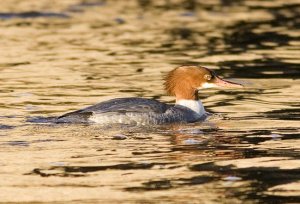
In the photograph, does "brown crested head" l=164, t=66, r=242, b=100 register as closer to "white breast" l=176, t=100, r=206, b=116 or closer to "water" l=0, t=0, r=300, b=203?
"white breast" l=176, t=100, r=206, b=116

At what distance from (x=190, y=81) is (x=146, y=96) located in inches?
76.5

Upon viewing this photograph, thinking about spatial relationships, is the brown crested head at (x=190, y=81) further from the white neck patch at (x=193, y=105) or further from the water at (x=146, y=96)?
the water at (x=146, y=96)

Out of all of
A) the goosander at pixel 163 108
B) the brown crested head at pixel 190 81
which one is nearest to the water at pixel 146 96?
the goosander at pixel 163 108

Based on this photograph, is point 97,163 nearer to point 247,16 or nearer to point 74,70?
point 74,70

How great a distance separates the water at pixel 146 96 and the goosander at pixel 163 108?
0.21 m

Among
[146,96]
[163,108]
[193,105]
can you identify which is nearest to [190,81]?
[193,105]

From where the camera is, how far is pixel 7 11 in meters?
28.1

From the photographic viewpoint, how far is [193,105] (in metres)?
15.7

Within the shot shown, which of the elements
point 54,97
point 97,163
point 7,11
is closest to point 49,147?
point 97,163

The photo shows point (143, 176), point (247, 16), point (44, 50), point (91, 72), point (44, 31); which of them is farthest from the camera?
point (247, 16)

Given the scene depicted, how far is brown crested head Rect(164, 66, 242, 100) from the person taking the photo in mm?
15680

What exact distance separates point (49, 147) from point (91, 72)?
7053 millimetres

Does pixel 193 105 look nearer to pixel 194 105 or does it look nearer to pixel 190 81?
pixel 194 105

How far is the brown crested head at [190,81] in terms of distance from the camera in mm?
15680
